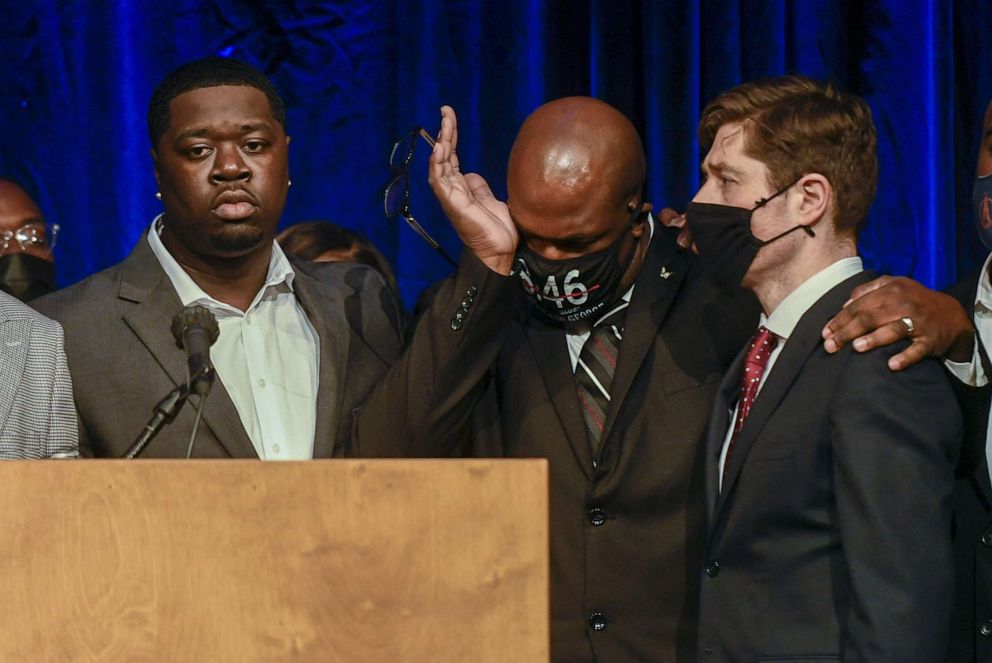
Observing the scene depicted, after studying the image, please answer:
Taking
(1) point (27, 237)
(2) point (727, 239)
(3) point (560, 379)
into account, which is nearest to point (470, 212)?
(3) point (560, 379)

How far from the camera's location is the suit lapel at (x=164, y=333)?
2.54m

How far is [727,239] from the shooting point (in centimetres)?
247

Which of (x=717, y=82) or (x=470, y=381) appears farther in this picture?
(x=717, y=82)

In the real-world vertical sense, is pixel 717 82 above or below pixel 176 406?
above

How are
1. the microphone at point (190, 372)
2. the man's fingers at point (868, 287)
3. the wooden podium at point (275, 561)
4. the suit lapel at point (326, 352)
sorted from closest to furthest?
the wooden podium at point (275, 561), the microphone at point (190, 372), the man's fingers at point (868, 287), the suit lapel at point (326, 352)

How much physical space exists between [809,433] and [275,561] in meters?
1.00

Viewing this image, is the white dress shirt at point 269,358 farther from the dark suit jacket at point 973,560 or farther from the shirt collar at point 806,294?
the dark suit jacket at point 973,560

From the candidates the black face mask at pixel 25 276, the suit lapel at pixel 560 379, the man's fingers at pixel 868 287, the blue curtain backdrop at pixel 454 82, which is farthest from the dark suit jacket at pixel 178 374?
the blue curtain backdrop at pixel 454 82

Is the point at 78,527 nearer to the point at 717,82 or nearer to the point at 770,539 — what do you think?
the point at 770,539

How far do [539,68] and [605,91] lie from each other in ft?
0.72

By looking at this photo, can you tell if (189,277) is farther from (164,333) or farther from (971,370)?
(971,370)

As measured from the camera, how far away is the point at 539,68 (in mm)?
3928

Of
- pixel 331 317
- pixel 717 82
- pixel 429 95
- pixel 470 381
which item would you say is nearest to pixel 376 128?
pixel 429 95

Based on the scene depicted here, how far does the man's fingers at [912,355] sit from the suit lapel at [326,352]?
1.16 metres
